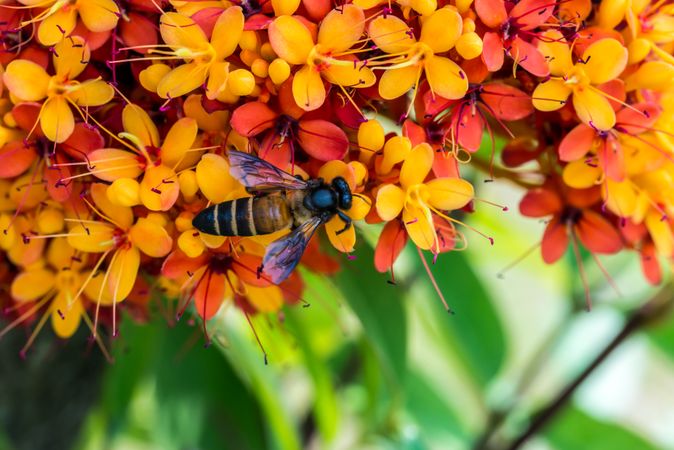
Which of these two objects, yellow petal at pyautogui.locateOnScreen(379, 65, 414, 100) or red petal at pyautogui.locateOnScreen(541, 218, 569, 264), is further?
red petal at pyautogui.locateOnScreen(541, 218, 569, 264)

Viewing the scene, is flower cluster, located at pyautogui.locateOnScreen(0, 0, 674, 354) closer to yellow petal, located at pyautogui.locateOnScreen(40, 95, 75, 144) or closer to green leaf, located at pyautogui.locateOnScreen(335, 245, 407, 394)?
yellow petal, located at pyautogui.locateOnScreen(40, 95, 75, 144)

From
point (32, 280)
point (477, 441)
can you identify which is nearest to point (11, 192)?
point (32, 280)

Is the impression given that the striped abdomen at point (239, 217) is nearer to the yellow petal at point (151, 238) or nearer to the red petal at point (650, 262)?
the yellow petal at point (151, 238)

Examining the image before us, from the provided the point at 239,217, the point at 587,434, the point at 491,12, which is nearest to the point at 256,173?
the point at 239,217

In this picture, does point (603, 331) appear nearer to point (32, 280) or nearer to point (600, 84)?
point (600, 84)

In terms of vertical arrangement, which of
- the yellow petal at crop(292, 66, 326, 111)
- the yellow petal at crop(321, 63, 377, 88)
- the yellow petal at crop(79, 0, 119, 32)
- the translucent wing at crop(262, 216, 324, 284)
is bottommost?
the translucent wing at crop(262, 216, 324, 284)

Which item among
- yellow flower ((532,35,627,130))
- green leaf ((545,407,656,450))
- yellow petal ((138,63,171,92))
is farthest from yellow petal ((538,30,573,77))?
green leaf ((545,407,656,450))
